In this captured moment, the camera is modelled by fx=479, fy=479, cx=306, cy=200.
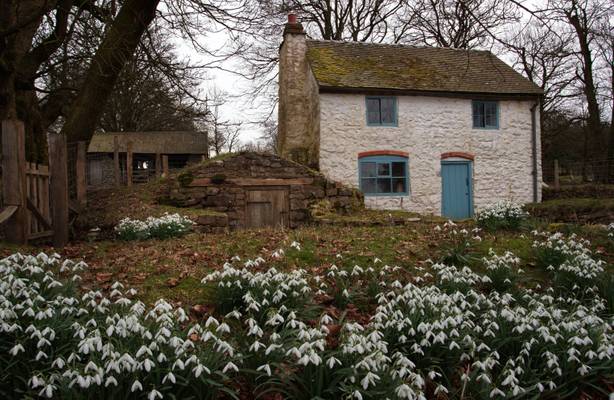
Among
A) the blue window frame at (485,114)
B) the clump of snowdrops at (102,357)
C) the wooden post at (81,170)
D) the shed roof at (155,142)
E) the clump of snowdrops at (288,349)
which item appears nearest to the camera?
the clump of snowdrops at (102,357)

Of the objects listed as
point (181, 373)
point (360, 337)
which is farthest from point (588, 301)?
point (181, 373)

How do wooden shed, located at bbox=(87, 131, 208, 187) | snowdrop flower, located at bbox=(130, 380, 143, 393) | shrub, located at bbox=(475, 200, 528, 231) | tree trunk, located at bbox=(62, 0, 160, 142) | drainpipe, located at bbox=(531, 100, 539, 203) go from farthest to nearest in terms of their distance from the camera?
wooden shed, located at bbox=(87, 131, 208, 187)
drainpipe, located at bbox=(531, 100, 539, 203)
tree trunk, located at bbox=(62, 0, 160, 142)
shrub, located at bbox=(475, 200, 528, 231)
snowdrop flower, located at bbox=(130, 380, 143, 393)

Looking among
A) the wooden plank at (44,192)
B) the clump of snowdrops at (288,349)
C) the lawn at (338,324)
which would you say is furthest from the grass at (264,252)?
the wooden plank at (44,192)

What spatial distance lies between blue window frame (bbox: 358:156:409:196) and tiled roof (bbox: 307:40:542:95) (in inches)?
103

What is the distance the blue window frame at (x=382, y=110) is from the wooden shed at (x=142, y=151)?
12056mm

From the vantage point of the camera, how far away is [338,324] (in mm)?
3969

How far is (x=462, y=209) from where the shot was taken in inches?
717

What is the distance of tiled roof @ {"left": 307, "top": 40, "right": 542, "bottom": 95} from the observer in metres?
17.5

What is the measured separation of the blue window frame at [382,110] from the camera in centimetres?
1753

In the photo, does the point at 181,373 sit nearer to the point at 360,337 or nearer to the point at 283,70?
the point at 360,337

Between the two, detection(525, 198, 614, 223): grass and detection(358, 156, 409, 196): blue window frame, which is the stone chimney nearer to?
detection(358, 156, 409, 196): blue window frame

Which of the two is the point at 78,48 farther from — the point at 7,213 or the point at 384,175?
the point at 384,175

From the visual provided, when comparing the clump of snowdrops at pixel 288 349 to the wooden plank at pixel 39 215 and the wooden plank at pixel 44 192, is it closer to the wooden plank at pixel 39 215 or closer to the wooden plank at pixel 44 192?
the wooden plank at pixel 39 215


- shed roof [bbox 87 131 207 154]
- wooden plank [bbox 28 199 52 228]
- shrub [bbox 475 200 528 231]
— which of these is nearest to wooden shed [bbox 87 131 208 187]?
shed roof [bbox 87 131 207 154]
